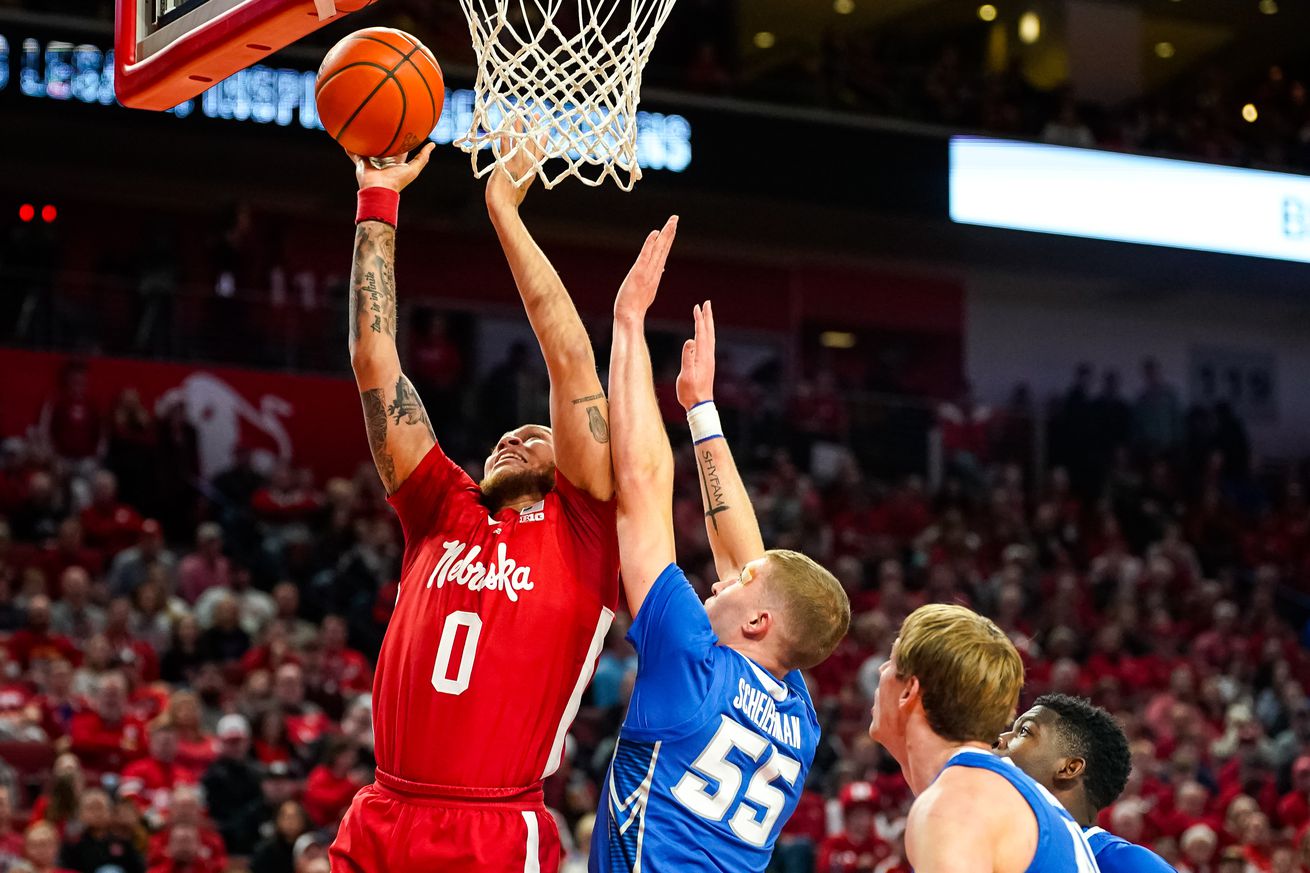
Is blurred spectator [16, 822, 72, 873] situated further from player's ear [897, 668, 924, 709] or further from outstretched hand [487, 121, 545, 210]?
player's ear [897, 668, 924, 709]

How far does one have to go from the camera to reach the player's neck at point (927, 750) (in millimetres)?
3408

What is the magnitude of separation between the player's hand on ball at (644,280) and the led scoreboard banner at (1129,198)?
12.4 m

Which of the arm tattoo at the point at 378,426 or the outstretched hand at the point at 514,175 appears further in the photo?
the outstretched hand at the point at 514,175

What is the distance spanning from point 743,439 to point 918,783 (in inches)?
468

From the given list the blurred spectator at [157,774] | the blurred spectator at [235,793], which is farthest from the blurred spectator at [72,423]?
the blurred spectator at [235,793]

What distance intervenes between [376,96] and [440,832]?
1716 mm

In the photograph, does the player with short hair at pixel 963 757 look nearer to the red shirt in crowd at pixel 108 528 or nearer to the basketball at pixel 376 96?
the basketball at pixel 376 96

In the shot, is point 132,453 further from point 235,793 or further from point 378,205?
point 378,205

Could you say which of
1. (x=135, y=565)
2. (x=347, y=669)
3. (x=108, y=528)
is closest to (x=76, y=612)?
(x=135, y=565)

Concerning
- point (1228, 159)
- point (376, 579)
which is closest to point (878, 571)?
point (376, 579)

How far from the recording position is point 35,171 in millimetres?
16500

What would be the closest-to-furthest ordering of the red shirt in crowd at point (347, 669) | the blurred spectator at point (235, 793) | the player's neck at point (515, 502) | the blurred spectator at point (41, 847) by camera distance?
the player's neck at point (515, 502)
the blurred spectator at point (41, 847)
the blurred spectator at point (235, 793)
the red shirt in crowd at point (347, 669)

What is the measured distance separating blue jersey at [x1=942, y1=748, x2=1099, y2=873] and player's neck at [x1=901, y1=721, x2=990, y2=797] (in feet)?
0.30

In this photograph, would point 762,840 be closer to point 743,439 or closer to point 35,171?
point 743,439
